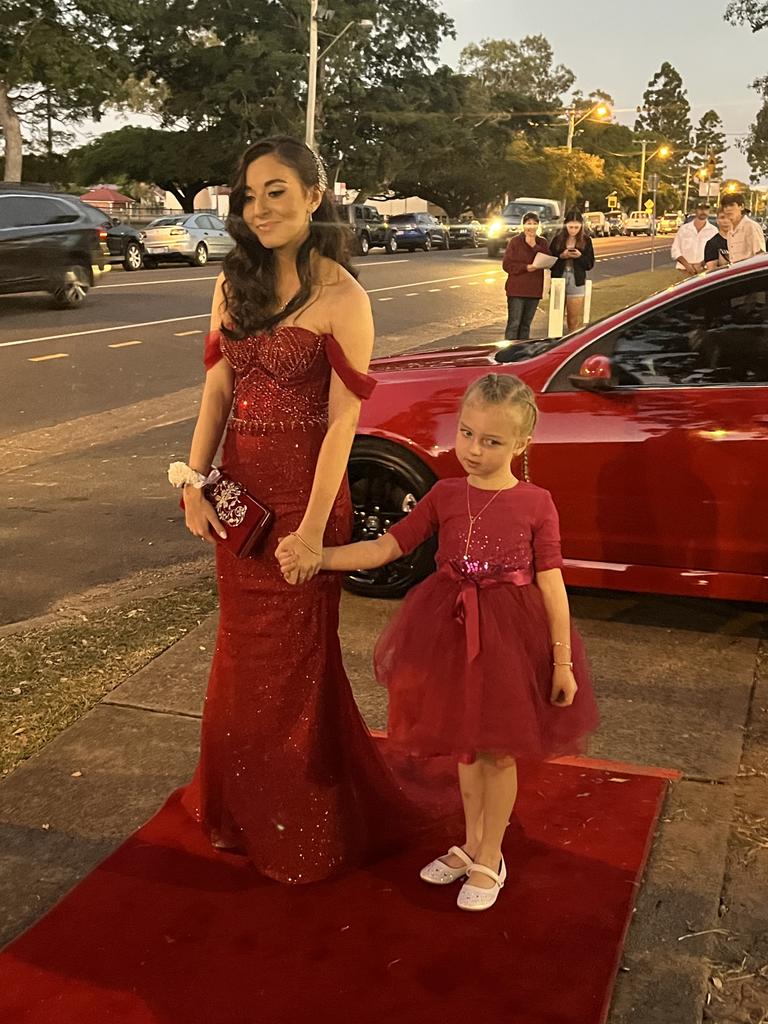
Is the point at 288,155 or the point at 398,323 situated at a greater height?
the point at 288,155

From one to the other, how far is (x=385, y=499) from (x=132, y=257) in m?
26.6

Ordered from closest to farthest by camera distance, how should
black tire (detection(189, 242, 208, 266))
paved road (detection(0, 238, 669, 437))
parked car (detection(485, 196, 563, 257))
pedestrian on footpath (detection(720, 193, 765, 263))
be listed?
paved road (detection(0, 238, 669, 437)) → pedestrian on footpath (detection(720, 193, 765, 263)) → black tire (detection(189, 242, 208, 266)) → parked car (detection(485, 196, 563, 257))

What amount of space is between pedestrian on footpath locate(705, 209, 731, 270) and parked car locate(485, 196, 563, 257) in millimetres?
23507

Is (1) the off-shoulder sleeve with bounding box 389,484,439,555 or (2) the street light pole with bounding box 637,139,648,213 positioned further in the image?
(2) the street light pole with bounding box 637,139,648,213

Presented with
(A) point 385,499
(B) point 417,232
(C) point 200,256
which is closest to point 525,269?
(A) point 385,499

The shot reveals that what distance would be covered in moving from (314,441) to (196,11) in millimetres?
55213

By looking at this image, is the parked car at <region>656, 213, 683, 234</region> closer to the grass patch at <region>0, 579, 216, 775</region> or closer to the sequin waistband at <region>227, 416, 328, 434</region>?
the grass patch at <region>0, 579, 216, 775</region>

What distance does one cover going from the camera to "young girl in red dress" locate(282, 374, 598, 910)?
282 centimetres

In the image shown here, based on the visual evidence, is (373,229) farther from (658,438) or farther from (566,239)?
(658,438)

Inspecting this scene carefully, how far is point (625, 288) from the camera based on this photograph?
27000 mm

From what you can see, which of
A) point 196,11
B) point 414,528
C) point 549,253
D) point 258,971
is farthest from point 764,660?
point 196,11

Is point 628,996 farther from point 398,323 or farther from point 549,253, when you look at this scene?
point 398,323

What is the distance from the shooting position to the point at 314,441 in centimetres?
292

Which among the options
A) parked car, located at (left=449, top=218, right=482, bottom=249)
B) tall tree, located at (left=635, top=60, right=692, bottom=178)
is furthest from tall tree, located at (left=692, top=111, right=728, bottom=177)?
parked car, located at (left=449, top=218, right=482, bottom=249)
